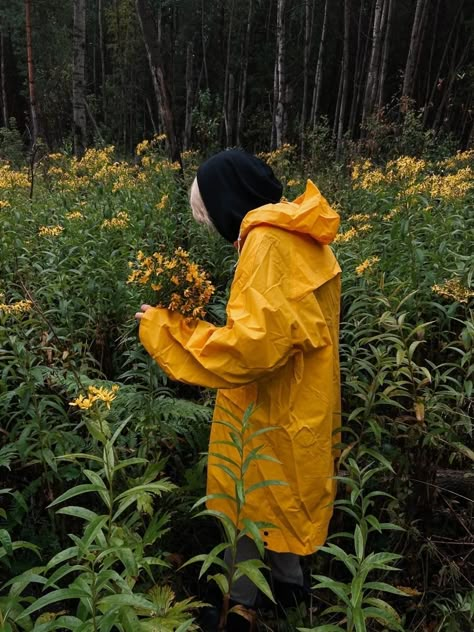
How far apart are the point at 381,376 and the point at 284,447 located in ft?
1.75

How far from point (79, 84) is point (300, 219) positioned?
10600mm

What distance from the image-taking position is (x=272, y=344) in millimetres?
1585

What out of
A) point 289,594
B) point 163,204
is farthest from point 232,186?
point 163,204

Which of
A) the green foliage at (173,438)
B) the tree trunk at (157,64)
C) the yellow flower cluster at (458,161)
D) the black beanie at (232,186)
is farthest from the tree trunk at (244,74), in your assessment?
the black beanie at (232,186)

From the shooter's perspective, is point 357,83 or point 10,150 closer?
point 10,150

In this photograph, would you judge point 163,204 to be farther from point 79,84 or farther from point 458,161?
point 79,84

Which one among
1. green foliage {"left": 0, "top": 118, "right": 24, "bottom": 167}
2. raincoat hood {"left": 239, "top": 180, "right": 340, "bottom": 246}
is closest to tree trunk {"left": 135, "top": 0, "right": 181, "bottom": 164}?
raincoat hood {"left": 239, "top": 180, "right": 340, "bottom": 246}

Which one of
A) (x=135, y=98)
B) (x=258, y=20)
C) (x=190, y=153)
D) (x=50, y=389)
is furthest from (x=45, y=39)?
(x=50, y=389)

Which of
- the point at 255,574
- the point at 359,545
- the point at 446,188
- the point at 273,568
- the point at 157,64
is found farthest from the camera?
the point at 157,64

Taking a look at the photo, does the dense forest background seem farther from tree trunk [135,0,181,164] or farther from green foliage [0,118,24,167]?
tree trunk [135,0,181,164]

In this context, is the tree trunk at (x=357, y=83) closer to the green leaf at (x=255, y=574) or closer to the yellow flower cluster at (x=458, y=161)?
the yellow flower cluster at (x=458, y=161)

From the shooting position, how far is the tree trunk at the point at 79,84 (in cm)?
1031

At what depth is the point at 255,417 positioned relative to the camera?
72.5 inches

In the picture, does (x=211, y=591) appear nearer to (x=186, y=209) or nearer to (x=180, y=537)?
(x=180, y=537)
